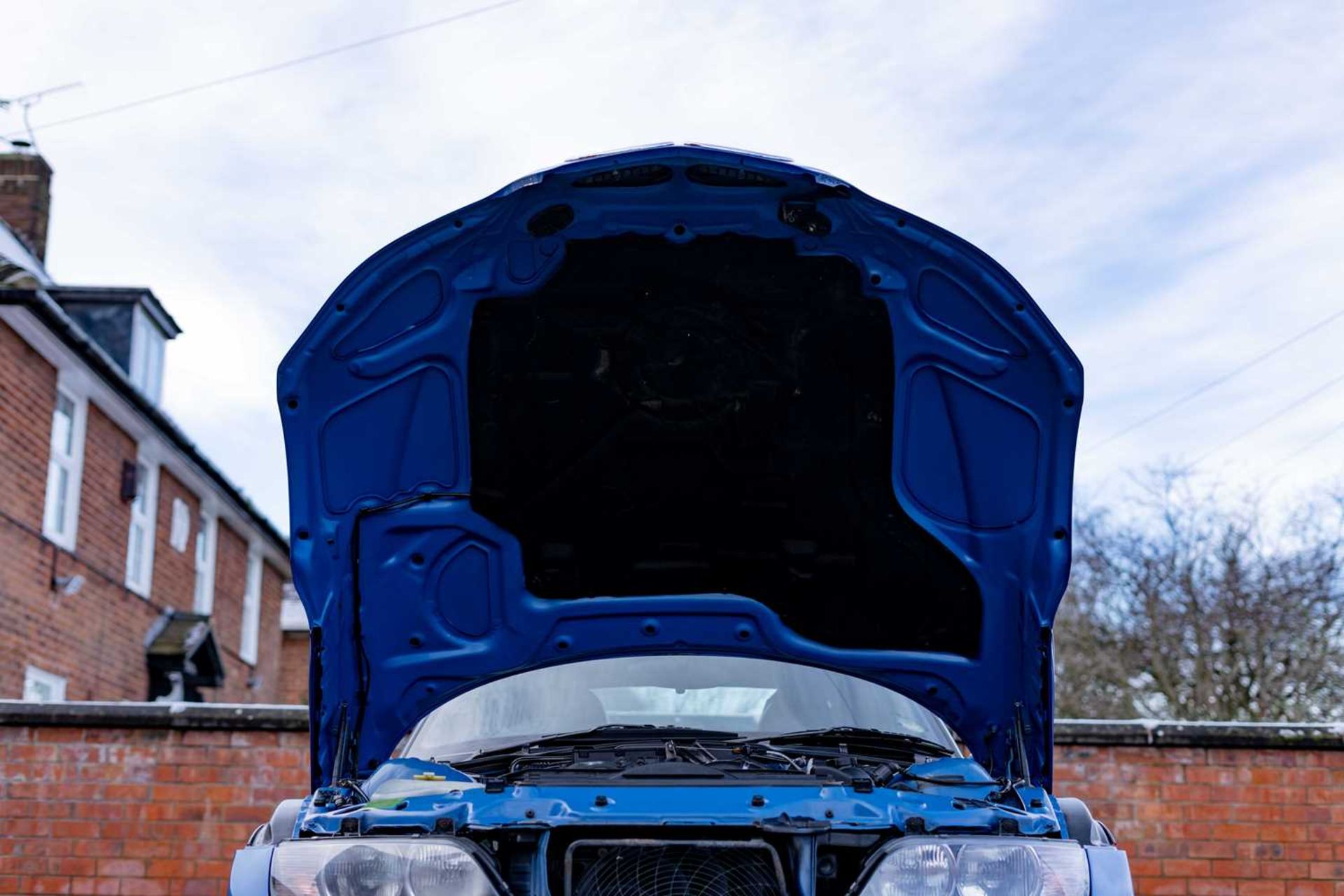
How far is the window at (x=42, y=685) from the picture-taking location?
1411 centimetres

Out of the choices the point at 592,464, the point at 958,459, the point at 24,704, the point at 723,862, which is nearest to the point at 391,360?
the point at 592,464

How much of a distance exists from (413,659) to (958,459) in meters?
1.83

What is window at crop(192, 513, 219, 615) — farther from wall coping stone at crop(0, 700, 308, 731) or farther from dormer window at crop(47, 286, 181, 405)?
wall coping stone at crop(0, 700, 308, 731)

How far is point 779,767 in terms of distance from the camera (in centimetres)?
340

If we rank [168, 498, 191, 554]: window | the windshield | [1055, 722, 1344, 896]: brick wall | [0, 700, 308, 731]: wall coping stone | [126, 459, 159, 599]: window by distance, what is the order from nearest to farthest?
1. the windshield
2. [1055, 722, 1344, 896]: brick wall
3. [0, 700, 308, 731]: wall coping stone
4. [126, 459, 159, 599]: window
5. [168, 498, 191, 554]: window

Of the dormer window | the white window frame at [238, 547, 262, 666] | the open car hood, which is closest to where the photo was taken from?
the open car hood

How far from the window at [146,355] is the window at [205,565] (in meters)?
2.37

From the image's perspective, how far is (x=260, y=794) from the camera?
26.3 feet

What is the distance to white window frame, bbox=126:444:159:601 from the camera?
1736cm

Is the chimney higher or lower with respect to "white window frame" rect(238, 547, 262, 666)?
higher

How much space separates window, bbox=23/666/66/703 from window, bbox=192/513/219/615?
4.82 metres

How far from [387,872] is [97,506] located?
14.4 m

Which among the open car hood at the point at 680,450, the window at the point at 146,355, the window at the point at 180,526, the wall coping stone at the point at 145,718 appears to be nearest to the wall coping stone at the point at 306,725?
the wall coping stone at the point at 145,718

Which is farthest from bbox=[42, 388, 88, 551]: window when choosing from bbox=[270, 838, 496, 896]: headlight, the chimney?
bbox=[270, 838, 496, 896]: headlight
